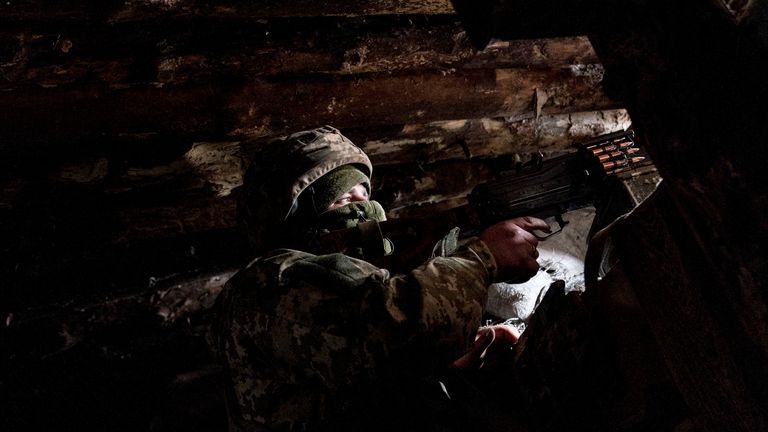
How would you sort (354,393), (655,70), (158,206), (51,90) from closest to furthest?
(655,70)
(354,393)
(51,90)
(158,206)

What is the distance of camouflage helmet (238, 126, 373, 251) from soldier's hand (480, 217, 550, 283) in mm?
848

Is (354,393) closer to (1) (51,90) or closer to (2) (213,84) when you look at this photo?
(2) (213,84)

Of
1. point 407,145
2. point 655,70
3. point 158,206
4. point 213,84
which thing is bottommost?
point 158,206

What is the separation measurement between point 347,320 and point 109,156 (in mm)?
1629

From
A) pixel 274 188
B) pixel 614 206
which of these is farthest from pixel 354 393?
pixel 614 206

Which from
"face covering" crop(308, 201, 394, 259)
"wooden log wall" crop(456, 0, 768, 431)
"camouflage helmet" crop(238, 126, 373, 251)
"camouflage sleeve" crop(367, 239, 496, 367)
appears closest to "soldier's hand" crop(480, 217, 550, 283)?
"camouflage sleeve" crop(367, 239, 496, 367)

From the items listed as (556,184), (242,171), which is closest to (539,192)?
(556,184)

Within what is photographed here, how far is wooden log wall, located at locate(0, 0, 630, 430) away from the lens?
187cm

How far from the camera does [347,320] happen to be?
1.41 m

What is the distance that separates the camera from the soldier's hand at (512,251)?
1625 millimetres

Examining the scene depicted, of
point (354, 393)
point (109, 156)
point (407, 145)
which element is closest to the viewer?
point (354, 393)

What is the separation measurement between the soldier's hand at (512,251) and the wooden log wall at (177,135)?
1.06 m

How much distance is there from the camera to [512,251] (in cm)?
164

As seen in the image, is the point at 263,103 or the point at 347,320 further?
the point at 263,103
